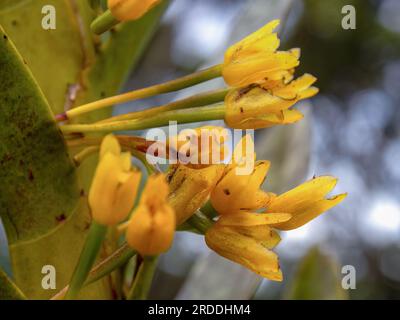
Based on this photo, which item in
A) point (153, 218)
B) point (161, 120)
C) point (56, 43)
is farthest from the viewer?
point (56, 43)

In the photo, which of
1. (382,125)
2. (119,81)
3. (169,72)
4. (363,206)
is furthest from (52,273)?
(382,125)

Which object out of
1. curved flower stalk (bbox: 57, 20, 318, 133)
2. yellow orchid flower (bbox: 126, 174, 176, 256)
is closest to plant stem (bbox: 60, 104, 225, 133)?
curved flower stalk (bbox: 57, 20, 318, 133)

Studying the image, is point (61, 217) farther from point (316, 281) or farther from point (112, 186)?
point (316, 281)

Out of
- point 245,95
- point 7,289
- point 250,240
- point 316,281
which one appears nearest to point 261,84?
point 245,95

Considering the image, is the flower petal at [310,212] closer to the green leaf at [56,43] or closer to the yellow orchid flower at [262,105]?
the yellow orchid flower at [262,105]

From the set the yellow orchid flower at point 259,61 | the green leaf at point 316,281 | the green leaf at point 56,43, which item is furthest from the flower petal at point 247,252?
the green leaf at point 316,281
